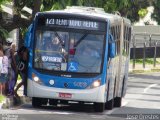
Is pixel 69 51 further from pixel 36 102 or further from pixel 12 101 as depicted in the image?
pixel 12 101

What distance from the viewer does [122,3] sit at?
4097cm

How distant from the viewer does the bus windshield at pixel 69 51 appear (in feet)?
71.2

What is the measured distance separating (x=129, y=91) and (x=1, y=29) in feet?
25.6

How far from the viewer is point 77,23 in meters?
22.0

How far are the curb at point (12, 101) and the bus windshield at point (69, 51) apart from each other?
121cm

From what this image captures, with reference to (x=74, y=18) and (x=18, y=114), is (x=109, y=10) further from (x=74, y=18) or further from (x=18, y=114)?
(x=18, y=114)

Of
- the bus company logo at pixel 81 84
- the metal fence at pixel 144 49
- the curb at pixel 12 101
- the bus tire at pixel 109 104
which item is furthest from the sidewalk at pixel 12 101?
the metal fence at pixel 144 49

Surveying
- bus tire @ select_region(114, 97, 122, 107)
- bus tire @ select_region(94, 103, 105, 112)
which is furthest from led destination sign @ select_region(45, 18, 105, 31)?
bus tire @ select_region(114, 97, 122, 107)

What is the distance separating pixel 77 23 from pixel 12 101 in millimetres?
2840

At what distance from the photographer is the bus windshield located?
854 inches

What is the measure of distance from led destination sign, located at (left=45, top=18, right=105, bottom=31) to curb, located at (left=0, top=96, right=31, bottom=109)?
92.5 inches

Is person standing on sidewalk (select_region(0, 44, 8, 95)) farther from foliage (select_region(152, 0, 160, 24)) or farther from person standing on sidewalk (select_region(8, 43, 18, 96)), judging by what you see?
foliage (select_region(152, 0, 160, 24))

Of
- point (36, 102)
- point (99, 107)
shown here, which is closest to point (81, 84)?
point (99, 107)

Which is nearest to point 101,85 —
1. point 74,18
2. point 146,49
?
point 74,18
